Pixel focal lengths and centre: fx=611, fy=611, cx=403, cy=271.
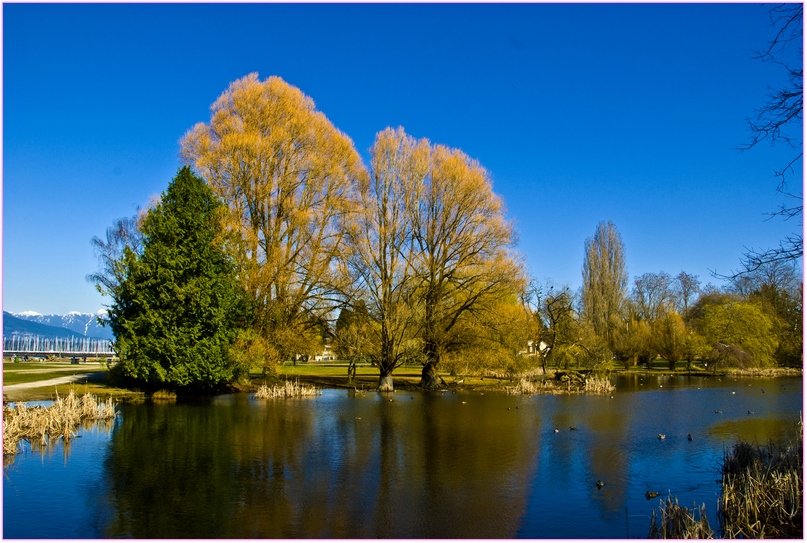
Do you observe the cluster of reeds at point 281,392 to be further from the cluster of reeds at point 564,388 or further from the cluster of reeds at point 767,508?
the cluster of reeds at point 767,508

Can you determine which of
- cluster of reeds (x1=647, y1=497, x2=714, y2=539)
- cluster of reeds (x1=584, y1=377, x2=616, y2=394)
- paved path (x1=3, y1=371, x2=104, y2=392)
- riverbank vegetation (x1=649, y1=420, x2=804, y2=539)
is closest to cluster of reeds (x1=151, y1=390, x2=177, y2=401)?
paved path (x1=3, y1=371, x2=104, y2=392)

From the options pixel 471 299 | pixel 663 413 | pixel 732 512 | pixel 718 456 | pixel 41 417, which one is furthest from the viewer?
pixel 471 299

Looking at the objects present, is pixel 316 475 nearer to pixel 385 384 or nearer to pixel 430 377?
pixel 385 384

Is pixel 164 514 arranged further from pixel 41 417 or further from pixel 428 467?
pixel 41 417

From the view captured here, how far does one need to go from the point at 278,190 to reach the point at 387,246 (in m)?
6.46

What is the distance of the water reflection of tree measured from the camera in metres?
9.09

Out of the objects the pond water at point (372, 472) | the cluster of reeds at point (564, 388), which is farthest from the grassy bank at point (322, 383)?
the pond water at point (372, 472)

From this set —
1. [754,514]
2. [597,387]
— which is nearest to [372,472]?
[754,514]

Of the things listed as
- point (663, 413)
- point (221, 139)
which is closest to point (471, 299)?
point (663, 413)

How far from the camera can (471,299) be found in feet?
107

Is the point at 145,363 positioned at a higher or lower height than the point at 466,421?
higher

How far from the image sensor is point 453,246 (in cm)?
3384

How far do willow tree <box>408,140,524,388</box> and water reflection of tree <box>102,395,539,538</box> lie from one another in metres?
12.3

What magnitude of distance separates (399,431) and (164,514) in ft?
30.7
